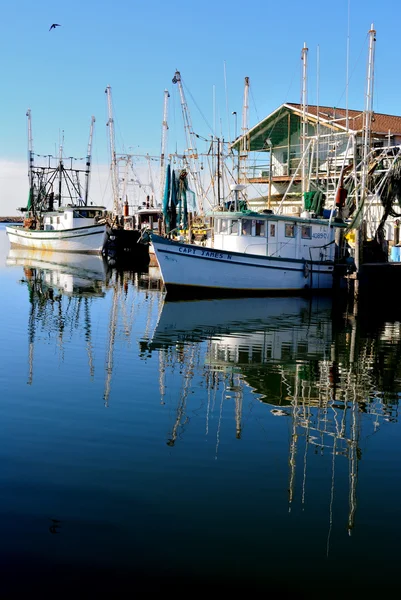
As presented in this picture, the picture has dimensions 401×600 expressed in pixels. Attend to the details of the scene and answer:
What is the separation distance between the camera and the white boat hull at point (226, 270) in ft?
101

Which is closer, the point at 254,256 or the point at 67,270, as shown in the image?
the point at 254,256

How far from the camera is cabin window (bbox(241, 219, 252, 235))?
3141cm

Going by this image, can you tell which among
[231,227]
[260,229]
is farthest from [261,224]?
[231,227]

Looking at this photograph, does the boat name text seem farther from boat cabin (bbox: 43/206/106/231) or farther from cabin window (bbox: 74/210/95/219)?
cabin window (bbox: 74/210/95/219)

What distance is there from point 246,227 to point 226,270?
2179 millimetres

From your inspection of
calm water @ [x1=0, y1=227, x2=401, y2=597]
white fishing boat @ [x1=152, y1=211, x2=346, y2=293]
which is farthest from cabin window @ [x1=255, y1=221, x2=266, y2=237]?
calm water @ [x1=0, y1=227, x2=401, y2=597]

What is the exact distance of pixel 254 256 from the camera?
1229 inches

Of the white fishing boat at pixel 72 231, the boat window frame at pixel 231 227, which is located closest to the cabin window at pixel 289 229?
the boat window frame at pixel 231 227

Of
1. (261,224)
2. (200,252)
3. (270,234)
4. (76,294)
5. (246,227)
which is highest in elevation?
(261,224)

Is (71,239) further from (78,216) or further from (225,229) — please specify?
(225,229)

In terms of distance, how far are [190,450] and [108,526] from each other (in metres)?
2.73

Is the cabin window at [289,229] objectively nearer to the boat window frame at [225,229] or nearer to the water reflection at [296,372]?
the boat window frame at [225,229]

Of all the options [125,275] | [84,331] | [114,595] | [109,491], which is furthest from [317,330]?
[125,275]

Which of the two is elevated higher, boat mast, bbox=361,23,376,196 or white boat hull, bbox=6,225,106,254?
boat mast, bbox=361,23,376,196
